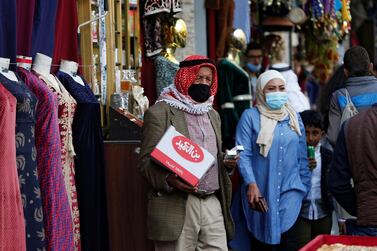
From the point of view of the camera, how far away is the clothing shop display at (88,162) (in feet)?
16.5

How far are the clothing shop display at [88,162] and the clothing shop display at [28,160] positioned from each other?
0.76 meters

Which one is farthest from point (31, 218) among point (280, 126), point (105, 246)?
point (280, 126)

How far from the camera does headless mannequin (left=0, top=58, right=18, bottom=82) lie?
4.23 metres

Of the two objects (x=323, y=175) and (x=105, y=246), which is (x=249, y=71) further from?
(x=105, y=246)

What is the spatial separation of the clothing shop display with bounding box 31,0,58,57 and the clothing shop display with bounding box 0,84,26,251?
735mm

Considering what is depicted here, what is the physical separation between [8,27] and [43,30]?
449 millimetres

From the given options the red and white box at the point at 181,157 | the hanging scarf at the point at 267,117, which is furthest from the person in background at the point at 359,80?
the red and white box at the point at 181,157

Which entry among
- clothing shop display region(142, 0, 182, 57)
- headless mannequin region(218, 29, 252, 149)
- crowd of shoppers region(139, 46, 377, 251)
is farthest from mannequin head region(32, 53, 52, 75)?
headless mannequin region(218, 29, 252, 149)

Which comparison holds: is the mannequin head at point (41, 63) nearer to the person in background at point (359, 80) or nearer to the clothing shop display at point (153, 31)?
the person in background at point (359, 80)

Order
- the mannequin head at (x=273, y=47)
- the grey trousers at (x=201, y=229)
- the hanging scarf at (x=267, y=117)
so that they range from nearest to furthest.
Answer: the grey trousers at (x=201, y=229)
the hanging scarf at (x=267, y=117)
the mannequin head at (x=273, y=47)

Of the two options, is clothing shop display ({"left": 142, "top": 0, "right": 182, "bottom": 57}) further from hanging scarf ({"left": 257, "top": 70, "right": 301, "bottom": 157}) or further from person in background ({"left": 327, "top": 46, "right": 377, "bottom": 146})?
person in background ({"left": 327, "top": 46, "right": 377, "bottom": 146})

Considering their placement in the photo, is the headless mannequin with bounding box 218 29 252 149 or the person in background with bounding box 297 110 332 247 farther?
the headless mannequin with bounding box 218 29 252 149

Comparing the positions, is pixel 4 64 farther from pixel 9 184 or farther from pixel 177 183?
pixel 177 183

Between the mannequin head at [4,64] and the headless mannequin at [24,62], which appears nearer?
the mannequin head at [4,64]
